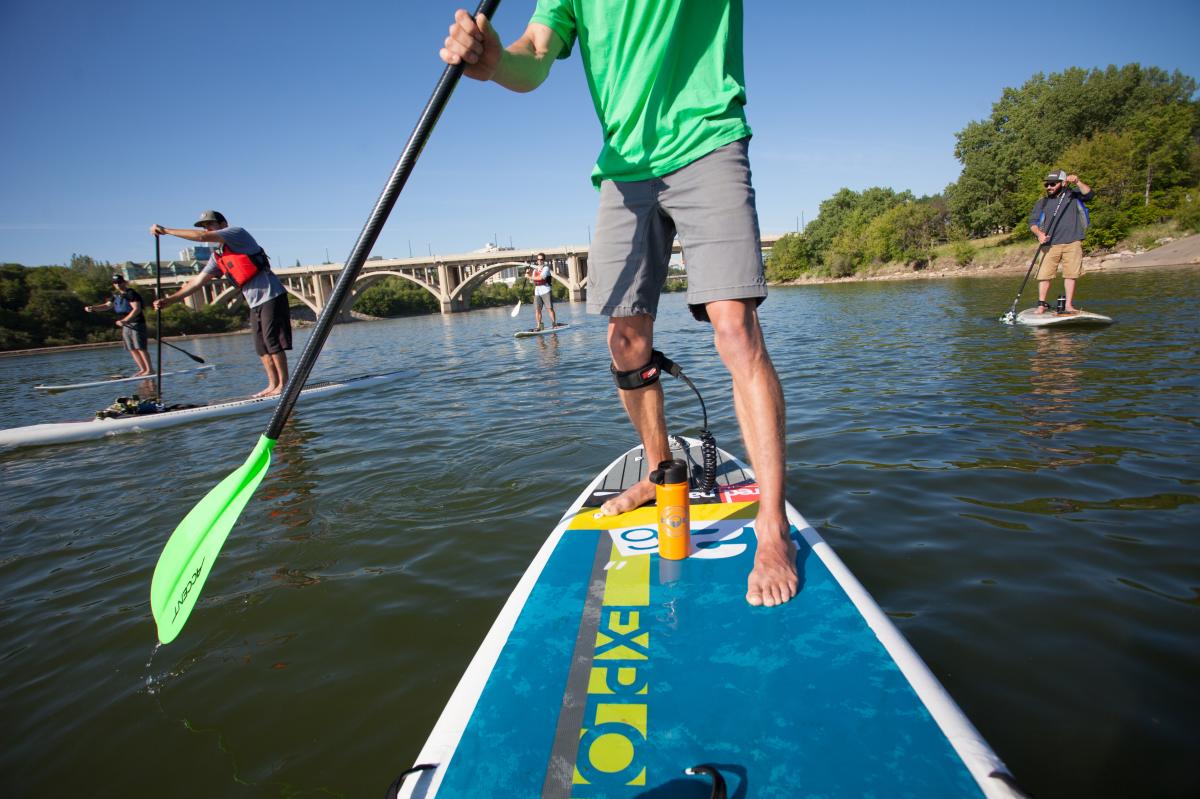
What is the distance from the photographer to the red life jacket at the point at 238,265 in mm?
7527

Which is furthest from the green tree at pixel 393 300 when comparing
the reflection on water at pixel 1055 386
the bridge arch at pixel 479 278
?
the reflection on water at pixel 1055 386

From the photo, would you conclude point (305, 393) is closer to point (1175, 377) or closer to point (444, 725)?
point (444, 725)

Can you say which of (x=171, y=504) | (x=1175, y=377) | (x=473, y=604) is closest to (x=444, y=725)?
(x=473, y=604)

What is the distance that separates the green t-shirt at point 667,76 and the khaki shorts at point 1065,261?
10.6 metres

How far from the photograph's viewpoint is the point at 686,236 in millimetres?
2385

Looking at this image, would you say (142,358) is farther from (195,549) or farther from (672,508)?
(672,508)

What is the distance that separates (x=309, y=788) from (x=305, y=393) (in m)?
7.96

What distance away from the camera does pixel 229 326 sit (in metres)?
58.7

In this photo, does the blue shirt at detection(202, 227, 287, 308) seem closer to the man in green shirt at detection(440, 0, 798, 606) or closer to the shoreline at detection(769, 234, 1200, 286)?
the man in green shirt at detection(440, 0, 798, 606)

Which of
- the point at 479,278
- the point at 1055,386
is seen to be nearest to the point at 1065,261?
the point at 1055,386

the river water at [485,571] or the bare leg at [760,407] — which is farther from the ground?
the bare leg at [760,407]

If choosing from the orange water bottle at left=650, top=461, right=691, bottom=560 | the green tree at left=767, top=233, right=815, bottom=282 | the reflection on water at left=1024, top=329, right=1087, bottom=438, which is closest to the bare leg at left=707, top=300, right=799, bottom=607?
the orange water bottle at left=650, top=461, right=691, bottom=560

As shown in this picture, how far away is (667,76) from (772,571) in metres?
2.06

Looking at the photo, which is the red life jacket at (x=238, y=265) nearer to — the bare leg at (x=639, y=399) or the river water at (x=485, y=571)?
the river water at (x=485, y=571)
